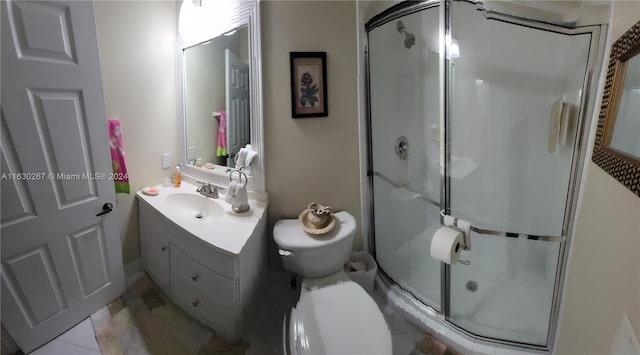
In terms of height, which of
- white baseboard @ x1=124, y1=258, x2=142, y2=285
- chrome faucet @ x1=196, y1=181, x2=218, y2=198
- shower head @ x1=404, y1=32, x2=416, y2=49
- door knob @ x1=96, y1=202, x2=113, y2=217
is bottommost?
white baseboard @ x1=124, y1=258, x2=142, y2=285

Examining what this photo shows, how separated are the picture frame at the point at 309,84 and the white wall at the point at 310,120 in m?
0.03

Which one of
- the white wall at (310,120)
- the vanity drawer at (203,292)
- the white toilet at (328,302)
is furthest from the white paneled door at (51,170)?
the white toilet at (328,302)

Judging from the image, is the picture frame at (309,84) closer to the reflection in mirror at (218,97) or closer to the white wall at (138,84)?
the reflection in mirror at (218,97)

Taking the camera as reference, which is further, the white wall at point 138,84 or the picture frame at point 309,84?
the picture frame at point 309,84

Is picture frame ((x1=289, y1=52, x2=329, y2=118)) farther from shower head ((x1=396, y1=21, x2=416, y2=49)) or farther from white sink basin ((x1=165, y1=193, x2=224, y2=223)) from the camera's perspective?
white sink basin ((x1=165, y1=193, x2=224, y2=223))

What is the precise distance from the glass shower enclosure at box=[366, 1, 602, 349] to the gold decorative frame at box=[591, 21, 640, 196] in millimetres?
453

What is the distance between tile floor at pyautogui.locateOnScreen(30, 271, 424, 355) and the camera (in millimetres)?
901

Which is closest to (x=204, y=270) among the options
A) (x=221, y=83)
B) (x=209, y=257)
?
(x=209, y=257)

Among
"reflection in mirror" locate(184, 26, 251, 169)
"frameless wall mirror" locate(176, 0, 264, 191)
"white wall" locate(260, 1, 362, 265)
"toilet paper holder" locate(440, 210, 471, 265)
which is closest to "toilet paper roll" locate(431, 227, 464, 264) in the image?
"toilet paper holder" locate(440, 210, 471, 265)

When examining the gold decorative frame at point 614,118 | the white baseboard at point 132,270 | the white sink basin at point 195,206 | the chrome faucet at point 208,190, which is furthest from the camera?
the chrome faucet at point 208,190

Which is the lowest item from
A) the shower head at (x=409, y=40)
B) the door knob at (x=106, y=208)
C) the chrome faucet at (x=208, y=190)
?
the chrome faucet at (x=208, y=190)

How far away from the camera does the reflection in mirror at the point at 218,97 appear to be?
129 centimetres

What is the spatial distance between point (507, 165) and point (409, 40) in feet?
3.17

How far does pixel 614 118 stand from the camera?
1.83 ft
